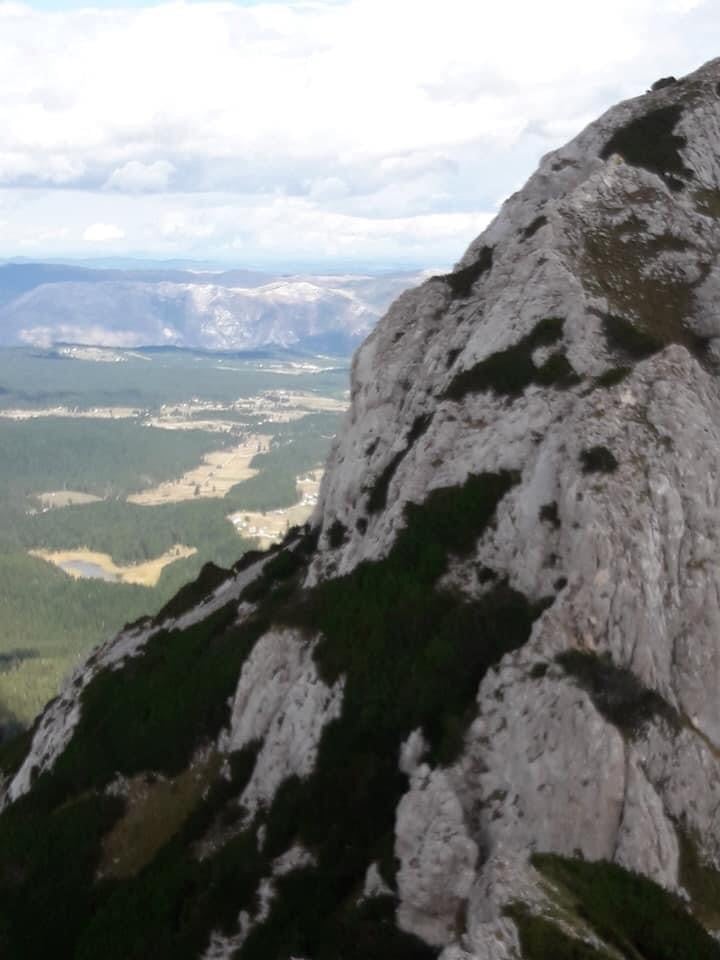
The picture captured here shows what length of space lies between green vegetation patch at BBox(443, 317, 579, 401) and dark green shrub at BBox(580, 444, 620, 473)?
6530 millimetres

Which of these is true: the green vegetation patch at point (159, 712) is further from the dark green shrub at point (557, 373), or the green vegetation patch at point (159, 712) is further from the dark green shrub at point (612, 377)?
the dark green shrub at point (612, 377)

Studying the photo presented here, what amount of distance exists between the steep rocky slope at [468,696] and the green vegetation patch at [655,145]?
8937 mm

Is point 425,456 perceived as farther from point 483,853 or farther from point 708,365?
point 483,853

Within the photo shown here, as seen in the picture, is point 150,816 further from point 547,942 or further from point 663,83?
point 663,83

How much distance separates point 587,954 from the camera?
26094 mm

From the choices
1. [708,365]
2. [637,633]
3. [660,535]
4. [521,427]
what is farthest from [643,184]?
[637,633]

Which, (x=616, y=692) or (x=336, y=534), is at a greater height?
(x=336, y=534)

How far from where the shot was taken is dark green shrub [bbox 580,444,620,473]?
4075 centimetres

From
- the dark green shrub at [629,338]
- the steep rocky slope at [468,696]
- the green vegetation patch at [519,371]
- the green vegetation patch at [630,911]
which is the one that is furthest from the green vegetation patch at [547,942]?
the dark green shrub at [629,338]

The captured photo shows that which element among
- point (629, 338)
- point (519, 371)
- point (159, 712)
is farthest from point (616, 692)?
point (159, 712)

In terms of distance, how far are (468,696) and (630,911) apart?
9.59m

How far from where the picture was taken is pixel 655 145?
6881 centimetres

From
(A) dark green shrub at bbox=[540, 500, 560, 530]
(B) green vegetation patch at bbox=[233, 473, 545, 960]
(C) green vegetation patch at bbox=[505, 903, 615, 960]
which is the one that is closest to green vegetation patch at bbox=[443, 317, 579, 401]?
(B) green vegetation patch at bbox=[233, 473, 545, 960]

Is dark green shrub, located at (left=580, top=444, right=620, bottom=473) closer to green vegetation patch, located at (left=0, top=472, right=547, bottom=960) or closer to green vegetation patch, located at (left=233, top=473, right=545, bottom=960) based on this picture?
green vegetation patch, located at (left=233, top=473, right=545, bottom=960)
